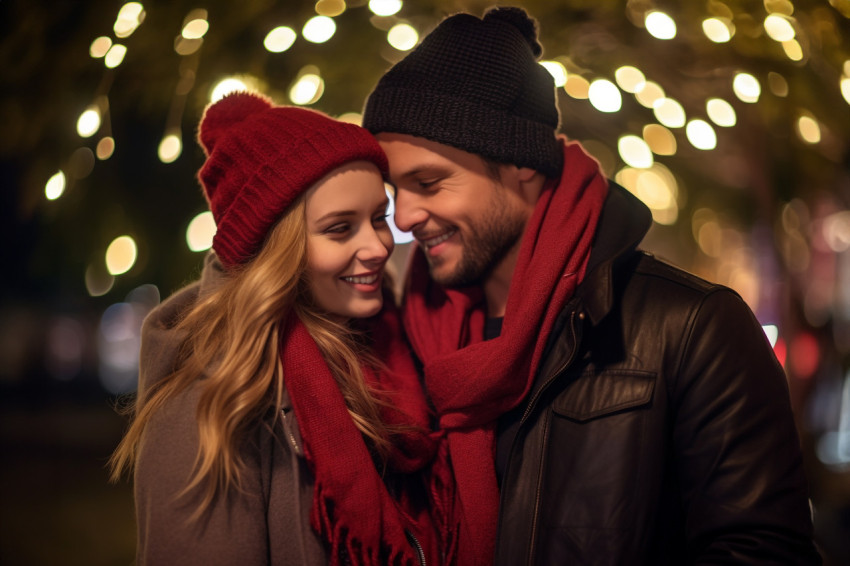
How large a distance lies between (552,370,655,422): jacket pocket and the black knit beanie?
2.91 ft

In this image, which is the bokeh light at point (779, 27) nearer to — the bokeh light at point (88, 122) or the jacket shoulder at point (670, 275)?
the jacket shoulder at point (670, 275)

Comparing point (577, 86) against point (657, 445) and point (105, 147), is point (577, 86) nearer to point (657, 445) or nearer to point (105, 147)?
point (105, 147)

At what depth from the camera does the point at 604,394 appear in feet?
6.67

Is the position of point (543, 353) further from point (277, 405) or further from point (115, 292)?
point (115, 292)

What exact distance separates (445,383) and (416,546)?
53cm

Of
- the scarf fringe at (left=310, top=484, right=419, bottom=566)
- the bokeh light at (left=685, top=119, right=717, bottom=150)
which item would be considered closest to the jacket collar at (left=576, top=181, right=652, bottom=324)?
the scarf fringe at (left=310, top=484, right=419, bottom=566)

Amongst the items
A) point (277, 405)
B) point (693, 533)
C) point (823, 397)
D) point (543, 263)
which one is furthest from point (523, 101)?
point (823, 397)

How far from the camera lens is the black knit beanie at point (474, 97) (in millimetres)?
2430

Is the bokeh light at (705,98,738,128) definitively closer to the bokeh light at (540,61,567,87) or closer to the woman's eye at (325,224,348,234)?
the bokeh light at (540,61,567,87)

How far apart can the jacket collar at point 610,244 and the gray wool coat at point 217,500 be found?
1.03 metres

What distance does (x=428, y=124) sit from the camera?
2414 millimetres

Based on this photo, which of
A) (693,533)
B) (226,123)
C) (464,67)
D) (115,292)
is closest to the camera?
(693,533)

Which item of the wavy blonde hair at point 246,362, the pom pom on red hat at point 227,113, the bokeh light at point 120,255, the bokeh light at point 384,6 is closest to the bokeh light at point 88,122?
the pom pom on red hat at point 227,113

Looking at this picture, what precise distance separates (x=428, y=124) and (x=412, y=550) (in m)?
1.48
